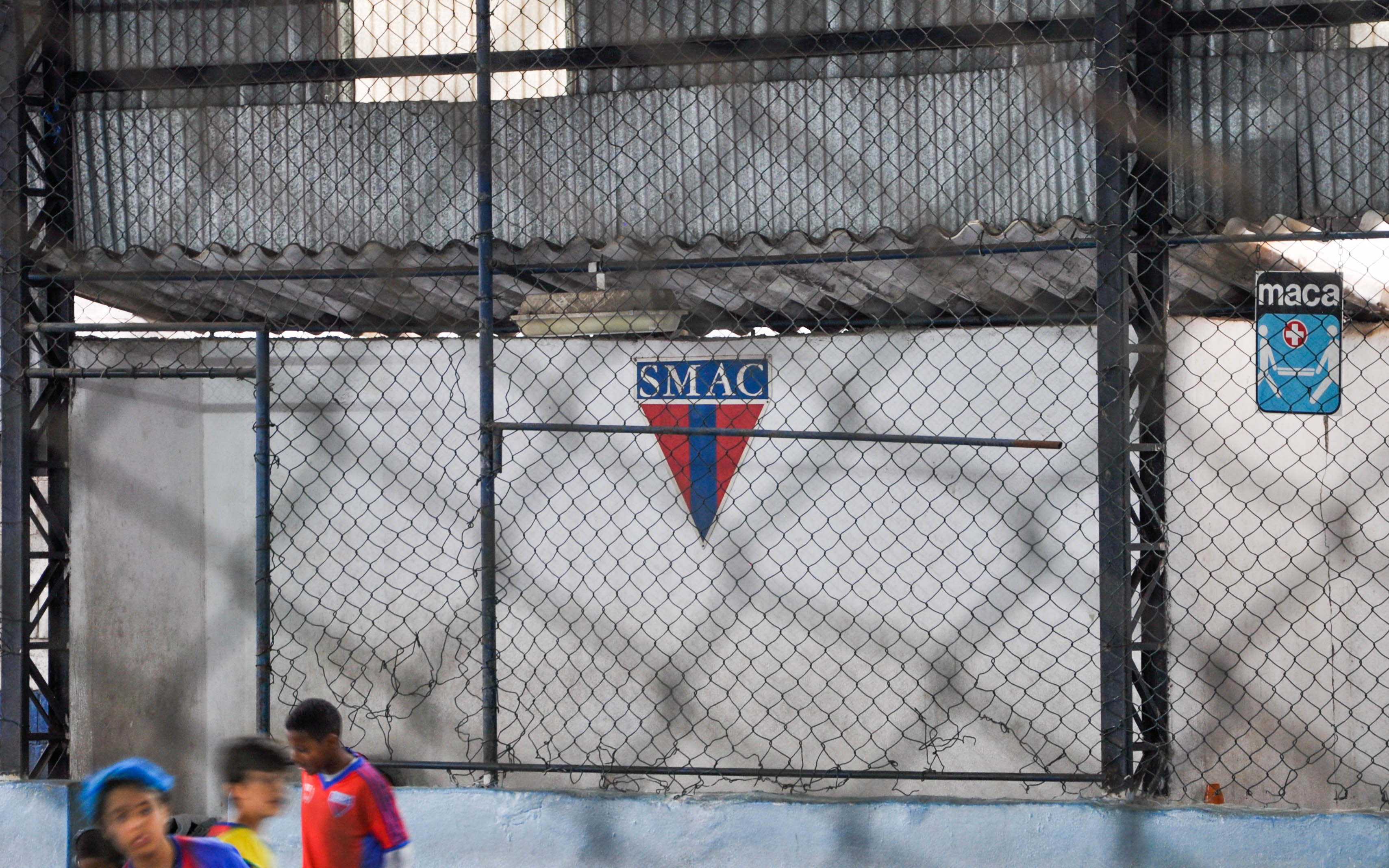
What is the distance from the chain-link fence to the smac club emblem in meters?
0.02

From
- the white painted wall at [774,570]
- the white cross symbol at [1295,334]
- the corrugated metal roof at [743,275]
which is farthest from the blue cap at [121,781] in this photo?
the white cross symbol at [1295,334]

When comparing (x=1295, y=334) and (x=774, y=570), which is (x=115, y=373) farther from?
(x=1295, y=334)

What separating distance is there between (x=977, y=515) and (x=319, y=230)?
312 cm

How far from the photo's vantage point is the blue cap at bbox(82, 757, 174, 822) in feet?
8.66

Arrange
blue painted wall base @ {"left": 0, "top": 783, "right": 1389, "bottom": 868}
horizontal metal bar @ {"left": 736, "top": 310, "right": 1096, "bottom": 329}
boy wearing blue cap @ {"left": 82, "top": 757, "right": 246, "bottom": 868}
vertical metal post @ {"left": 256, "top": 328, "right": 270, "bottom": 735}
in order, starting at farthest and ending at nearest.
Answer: horizontal metal bar @ {"left": 736, "top": 310, "right": 1096, "bottom": 329} → vertical metal post @ {"left": 256, "top": 328, "right": 270, "bottom": 735} → blue painted wall base @ {"left": 0, "top": 783, "right": 1389, "bottom": 868} → boy wearing blue cap @ {"left": 82, "top": 757, "right": 246, "bottom": 868}

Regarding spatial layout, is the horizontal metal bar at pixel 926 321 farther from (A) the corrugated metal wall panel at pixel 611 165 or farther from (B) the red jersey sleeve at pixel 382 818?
(B) the red jersey sleeve at pixel 382 818

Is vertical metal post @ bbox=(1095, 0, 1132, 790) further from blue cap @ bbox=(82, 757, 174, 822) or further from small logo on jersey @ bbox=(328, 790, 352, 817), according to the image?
blue cap @ bbox=(82, 757, 174, 822)

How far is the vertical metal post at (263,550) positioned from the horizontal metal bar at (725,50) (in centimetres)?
117

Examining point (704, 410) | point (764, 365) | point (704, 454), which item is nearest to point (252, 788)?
point (704, 454)

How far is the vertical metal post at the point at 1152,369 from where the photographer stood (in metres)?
4.08

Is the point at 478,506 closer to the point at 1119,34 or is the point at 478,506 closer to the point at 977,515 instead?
the point at 977,515

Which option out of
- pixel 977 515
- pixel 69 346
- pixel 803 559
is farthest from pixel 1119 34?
pixel 69 346

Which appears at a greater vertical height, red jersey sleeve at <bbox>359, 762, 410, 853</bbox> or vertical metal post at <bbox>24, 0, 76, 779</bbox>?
vertical metal post at <bbox>24, 0, 76, 779</bbox>

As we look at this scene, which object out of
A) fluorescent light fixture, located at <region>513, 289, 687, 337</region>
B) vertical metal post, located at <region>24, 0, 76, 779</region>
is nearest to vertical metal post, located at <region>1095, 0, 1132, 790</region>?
fluorescent light fixture, located at <region>513, 289, 687, 337</region>
